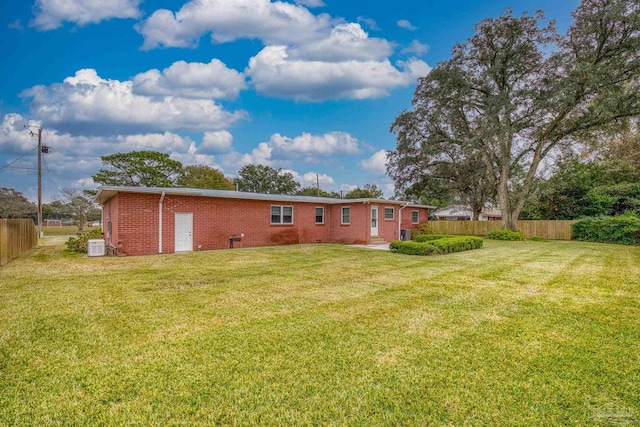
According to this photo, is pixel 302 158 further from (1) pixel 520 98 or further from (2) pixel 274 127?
(1) pixel 520 98

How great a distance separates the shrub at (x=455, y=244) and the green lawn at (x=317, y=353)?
19.6 feet

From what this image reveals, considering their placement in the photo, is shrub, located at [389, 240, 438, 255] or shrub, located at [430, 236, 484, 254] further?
shrub, located at [430, 236, 484, 254]

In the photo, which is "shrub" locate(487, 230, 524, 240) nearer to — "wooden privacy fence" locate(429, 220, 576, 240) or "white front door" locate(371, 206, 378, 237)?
"wooden privacy fence" locate(429, 220, 576, 240)

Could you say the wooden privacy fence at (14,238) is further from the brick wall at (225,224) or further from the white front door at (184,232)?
the white front door at (184,232)

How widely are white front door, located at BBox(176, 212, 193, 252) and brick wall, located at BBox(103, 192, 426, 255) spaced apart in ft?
0.56

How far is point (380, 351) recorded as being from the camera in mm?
3342

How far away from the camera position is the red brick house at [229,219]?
12.1 metres

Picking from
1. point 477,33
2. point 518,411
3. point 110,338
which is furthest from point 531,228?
point 110,338

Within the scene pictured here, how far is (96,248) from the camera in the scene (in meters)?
11.8

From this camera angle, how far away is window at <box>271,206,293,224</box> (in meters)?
16.2

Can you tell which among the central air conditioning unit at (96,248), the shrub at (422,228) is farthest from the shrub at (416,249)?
the central air conditioning unit at (96,248)

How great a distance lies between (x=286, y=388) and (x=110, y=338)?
2458 mm

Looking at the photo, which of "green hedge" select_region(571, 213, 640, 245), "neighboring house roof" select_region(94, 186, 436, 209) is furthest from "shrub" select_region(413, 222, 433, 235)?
"green hedge" select_region(571, 213, 640, 245)

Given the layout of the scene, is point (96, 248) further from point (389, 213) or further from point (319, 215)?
point (389, 213)
